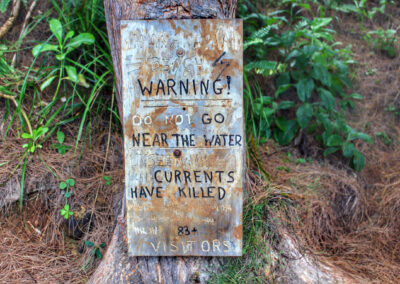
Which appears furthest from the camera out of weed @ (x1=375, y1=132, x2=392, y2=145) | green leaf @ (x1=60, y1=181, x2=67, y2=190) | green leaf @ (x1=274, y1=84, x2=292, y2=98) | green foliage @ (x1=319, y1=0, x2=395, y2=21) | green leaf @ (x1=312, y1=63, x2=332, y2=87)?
green foliage @ (x1=319, y1=0, x2=395, y2=21)

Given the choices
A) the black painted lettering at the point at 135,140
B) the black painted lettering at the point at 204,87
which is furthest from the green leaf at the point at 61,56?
the black painted lettering at the point at 204,87

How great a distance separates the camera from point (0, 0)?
258 cm

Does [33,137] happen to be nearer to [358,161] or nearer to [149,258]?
[149,258]

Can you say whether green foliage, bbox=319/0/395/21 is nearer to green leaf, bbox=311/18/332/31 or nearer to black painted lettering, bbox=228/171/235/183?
green leaf, bbox=311/18/332/31

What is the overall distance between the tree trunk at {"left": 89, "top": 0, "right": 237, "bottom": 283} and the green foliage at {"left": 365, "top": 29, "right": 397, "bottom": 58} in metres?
2.10

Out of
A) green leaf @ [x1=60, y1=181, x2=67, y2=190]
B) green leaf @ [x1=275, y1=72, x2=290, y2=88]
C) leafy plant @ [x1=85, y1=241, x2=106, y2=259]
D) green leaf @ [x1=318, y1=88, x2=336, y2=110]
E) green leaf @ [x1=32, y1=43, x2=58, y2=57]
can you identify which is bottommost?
leafy plant @ [x1=85, y1=241, x2=106, y2=259]

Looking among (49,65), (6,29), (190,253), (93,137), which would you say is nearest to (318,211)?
(190,253)

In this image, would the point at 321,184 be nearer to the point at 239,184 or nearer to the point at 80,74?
the point at 239,184

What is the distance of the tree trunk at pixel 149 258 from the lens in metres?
1.70

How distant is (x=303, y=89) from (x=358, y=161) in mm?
718

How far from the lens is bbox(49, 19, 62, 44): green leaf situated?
2318 mm

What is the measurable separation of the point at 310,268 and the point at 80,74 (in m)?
1.99

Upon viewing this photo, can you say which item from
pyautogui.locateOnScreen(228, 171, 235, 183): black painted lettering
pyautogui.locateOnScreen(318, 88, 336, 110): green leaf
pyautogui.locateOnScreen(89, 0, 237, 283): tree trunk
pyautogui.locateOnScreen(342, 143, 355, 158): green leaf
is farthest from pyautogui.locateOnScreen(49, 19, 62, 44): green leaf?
pyautogui.locateOnScreen(342, 143, 355, 158): green leaf

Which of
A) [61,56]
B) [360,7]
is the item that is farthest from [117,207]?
[360,7]
